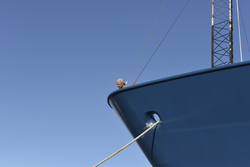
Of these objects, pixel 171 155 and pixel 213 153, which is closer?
pixel 213 153

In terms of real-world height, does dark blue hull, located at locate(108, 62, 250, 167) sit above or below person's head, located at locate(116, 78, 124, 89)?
below

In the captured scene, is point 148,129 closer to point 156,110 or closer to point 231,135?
point 156,110

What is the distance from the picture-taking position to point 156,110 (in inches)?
259

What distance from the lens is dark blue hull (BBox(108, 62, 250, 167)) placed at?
18.8 feet

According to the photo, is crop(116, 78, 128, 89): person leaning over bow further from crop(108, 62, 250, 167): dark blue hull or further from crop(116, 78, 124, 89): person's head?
crop(108, 62, 250, 167): dark blue hull

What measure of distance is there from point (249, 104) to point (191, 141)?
1543mm

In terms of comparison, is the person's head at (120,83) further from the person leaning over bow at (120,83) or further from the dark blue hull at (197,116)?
the dark blue hull at (197,116)

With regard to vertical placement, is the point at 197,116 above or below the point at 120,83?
below

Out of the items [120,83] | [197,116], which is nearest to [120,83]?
[120,83]

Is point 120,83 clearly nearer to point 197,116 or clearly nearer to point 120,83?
point 120,83

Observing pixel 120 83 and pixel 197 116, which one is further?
pixel 120 83

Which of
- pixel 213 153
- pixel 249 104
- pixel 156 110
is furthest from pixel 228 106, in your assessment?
pixel 156 110

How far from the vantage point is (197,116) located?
20.1 feet

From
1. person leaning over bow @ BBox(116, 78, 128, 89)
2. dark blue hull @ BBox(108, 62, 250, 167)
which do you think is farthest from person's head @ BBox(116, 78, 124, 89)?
dark blue hull @ BBox(108, 62, 250, 167)
